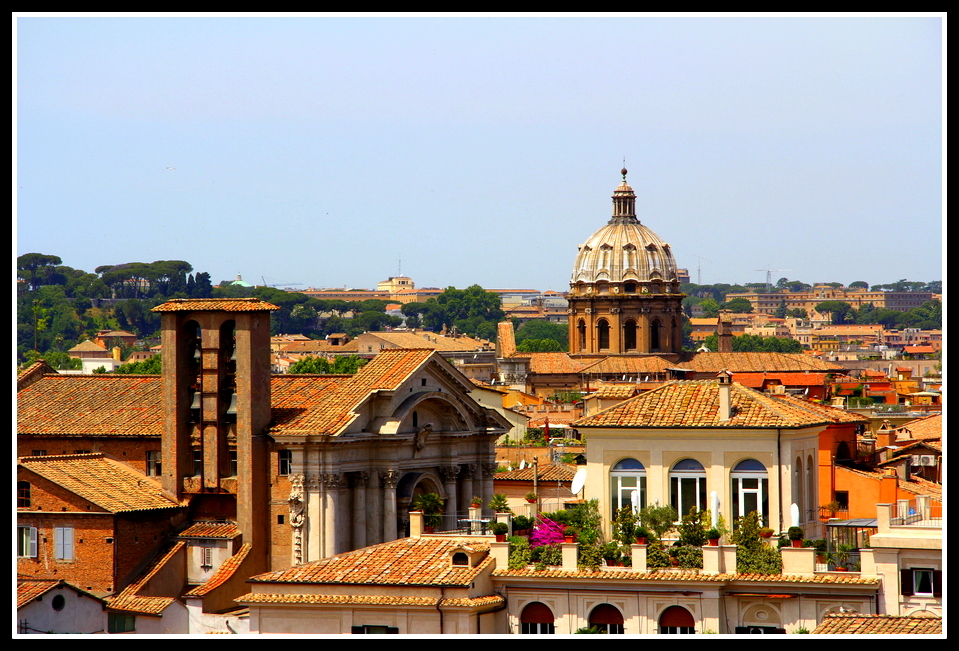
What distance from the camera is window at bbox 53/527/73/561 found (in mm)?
42250

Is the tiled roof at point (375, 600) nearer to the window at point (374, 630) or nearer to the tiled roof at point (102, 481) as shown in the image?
the window at point (374, 630)

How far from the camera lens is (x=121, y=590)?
42.3 meters

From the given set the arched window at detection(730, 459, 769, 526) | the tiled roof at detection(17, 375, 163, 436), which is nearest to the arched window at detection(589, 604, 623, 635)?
the arched window at detection(730, 459, 769, 526)

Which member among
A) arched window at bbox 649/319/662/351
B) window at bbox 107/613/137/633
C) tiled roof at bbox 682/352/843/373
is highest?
arched window at bbox 649/319/662/351

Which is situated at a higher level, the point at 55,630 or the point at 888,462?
the point at 888,462

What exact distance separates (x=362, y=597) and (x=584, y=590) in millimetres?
3116

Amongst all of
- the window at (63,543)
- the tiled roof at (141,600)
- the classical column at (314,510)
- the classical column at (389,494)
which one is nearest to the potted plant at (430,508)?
the classical column at (389,494)

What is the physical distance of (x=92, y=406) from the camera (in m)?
48.6

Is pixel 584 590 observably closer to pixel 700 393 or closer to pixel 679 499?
pixel 679 499

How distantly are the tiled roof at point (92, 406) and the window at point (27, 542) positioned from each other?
181 inches

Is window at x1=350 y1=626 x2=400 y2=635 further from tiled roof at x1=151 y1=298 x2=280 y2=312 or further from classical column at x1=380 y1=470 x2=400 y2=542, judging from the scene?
classical column at x1=380 y1=470 x2=400 y2=542

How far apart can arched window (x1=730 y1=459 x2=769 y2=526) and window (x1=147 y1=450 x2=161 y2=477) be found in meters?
16.0

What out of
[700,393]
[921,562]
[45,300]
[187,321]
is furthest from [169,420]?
[45,300]

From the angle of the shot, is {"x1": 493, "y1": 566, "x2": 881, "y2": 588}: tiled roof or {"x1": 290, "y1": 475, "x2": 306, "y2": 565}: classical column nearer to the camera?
{"x1": 493, "y1": 566, "x2": 881, "y2": 588}: tiled roof
